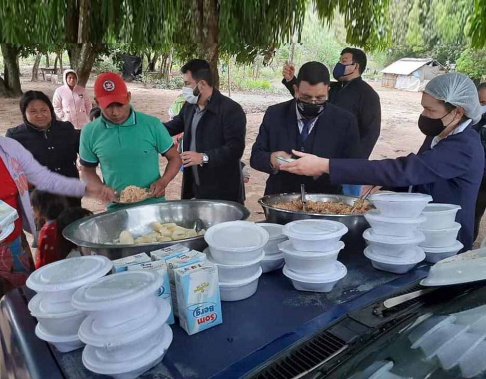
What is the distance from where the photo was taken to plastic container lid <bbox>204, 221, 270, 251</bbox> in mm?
1191

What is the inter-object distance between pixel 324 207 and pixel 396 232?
45 cm

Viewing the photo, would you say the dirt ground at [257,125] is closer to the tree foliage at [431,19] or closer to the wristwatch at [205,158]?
the wristwatch at [205,158]

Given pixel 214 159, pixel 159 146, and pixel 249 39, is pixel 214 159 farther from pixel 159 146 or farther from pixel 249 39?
pixel 249 39

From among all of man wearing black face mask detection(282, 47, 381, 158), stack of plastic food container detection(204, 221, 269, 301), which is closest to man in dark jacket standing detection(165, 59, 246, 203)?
man wearing black face mask detection(282, 47, 381, 158)

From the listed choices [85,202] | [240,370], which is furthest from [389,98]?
[240,370]

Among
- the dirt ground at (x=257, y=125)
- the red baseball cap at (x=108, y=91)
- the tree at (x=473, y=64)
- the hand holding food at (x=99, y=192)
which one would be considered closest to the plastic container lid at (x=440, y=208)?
the hand holding food at (x=99, y=192)

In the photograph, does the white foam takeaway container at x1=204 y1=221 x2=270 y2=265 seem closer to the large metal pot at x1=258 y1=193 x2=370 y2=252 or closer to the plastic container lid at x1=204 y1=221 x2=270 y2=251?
the plastic container lid at x1=204 y1=221 x2=270 y2=251

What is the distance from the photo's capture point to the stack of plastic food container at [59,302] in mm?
942

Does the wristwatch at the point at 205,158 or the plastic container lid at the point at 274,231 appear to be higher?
the plastic container lid at the point at 274,231

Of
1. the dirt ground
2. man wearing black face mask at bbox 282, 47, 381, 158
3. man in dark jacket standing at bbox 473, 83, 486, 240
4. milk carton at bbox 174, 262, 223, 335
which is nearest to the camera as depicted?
milk carton at bbox 174, 262, 223, 335

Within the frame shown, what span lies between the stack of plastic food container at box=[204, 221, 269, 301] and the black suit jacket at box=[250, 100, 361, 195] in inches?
40.3

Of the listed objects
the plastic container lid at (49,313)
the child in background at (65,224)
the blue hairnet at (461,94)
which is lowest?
the child in background at (65,224)

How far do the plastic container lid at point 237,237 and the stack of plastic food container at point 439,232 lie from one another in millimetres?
697

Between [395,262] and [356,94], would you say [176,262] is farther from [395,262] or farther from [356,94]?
[356,94]
